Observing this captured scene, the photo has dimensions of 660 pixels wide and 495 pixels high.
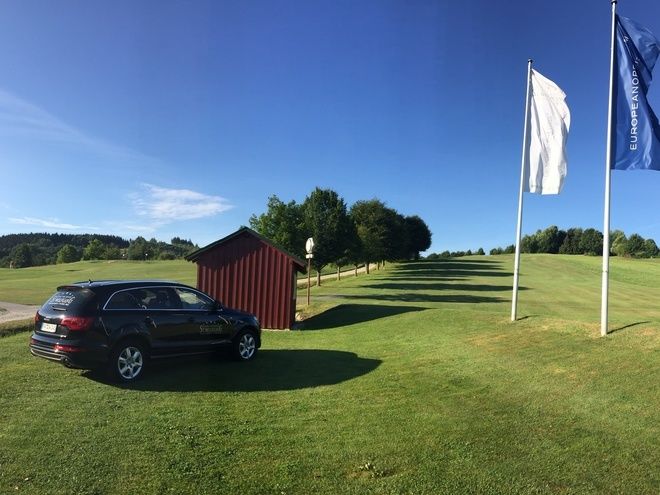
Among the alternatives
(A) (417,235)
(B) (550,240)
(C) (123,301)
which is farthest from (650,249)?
(C) (123,301)

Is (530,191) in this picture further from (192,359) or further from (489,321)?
(192,359)

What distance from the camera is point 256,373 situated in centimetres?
925

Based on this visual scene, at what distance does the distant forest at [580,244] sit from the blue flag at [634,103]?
117 meters

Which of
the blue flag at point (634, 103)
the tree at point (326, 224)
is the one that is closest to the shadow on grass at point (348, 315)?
the blue flag at point (634, 103)

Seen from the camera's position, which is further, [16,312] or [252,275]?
[16,312]

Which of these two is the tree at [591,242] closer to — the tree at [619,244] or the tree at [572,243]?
the tree at [572,243]

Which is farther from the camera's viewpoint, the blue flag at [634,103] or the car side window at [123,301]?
the blue flag at [634,103]

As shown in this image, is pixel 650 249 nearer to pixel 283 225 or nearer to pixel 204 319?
pixel 283 225

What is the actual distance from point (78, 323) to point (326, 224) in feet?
91.8

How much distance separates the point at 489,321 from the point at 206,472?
10869 mm

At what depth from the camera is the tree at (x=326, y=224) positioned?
1379 inches

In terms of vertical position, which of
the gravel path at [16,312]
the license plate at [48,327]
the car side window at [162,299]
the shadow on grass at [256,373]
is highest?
the car side window at [162,299]

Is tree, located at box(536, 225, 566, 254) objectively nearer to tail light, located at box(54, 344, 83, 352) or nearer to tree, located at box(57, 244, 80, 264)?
tree, located at box(57, 244, 80, 264)

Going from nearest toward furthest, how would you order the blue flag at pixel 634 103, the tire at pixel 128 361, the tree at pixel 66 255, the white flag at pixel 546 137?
1. the tire at pixel 128 361
2. the blue flag at pixel 634 103
3. the white flag at pixel 546 137
4. the tree at pixel 66 255
